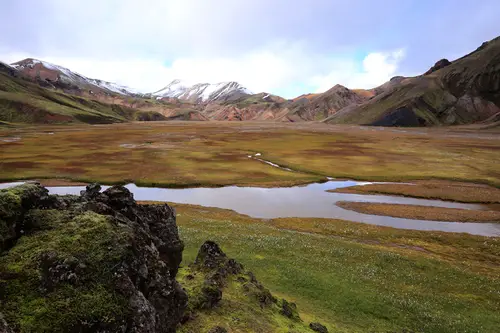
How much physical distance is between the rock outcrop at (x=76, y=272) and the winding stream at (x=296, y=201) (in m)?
40.6

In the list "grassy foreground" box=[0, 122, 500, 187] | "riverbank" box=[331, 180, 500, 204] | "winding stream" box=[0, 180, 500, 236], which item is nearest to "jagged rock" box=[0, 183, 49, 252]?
"winding stream" box=[0, 180, 500, 236]

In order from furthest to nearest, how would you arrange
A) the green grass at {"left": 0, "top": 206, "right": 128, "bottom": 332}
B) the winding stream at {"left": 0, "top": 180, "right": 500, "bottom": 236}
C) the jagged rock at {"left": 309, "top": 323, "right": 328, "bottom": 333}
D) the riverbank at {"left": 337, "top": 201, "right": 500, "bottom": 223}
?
the riverbank at {"left": 337, "top": 201, "right": 500, "bottom": 223} → the winding stream at {"left": 0, "top": 180, "right": 500, "bottom": 236} → the jagged rock at {"left": 309, "top": 323, "right": 328, "bottom": 333} → the green grass at {"left": 0, "top": 206, "right": 128, "bottom": 332}

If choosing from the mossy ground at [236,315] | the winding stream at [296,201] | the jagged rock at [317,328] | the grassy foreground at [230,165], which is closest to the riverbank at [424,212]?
the winding stream at [296,201]

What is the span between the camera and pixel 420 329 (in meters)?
20.4

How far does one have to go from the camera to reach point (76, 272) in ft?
29.5

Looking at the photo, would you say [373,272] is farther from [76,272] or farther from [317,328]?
[76,272]

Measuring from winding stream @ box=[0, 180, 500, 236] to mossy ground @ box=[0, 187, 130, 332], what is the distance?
42.1 meters

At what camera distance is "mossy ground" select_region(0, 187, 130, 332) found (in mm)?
8195

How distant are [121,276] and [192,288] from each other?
677cm

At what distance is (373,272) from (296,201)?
31810 millimetres

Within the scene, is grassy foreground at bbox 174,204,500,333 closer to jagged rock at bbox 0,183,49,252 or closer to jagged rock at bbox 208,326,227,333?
jagged rock at bbox 208,326,227,333

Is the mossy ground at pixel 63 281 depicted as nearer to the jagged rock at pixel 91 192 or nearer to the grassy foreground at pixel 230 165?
the jagged rock at pixel 91 192

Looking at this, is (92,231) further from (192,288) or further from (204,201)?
(204,201)

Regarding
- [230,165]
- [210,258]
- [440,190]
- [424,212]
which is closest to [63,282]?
[210,258]
